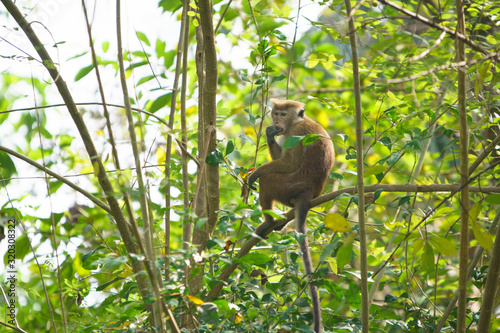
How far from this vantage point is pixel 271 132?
205 inches

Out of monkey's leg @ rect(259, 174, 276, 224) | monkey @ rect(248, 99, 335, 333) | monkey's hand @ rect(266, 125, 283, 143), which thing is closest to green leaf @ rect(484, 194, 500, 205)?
monkey @ rect(248, 99, 335, 333)

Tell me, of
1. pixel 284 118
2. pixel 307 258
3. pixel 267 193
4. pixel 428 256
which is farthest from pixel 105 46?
pixel 428 256

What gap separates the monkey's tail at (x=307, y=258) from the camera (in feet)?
9.12

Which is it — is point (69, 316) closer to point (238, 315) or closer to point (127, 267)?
point (127, 267)

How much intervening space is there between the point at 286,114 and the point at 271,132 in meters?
0.48

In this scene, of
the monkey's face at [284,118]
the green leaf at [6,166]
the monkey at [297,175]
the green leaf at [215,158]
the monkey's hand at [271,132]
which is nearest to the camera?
the green leaf at [215,158]

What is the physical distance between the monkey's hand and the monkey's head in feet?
0.43

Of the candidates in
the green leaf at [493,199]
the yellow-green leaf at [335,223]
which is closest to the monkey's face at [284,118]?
the green leaf at [493,199]

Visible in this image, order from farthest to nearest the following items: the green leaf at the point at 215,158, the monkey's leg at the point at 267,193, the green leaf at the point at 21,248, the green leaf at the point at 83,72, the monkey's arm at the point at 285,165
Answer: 1. the monkey's arm at the point at 285,165
2. the monkey's leg at the point at 267,193
3. the green leaf at the point at 83,72
4. the green leaf at the point at 21,248
5. the green leaf at the point at 215,158

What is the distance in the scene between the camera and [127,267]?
327 cm

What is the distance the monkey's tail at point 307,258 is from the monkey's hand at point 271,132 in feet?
4.27

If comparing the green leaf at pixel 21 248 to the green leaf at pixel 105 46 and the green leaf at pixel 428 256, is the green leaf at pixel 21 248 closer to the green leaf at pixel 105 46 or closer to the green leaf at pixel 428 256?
the green leaf at pixel 105 46

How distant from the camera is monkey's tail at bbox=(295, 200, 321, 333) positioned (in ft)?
9.12

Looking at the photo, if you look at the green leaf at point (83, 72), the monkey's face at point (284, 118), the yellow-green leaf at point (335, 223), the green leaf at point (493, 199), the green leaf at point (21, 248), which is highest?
the green leaf at point (83, 72)
